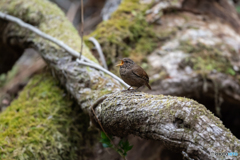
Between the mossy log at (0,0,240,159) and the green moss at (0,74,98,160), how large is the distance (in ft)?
0.04

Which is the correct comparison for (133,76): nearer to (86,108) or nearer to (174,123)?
(86,108)

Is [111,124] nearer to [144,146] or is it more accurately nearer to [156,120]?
[156,120]

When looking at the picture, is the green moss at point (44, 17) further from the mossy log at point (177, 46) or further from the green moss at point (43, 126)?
the green moss at point (43, 126)

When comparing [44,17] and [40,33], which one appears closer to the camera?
[40,33]

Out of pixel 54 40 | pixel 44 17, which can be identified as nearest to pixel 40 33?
pixel 54 40

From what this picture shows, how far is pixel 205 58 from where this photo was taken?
406 cm

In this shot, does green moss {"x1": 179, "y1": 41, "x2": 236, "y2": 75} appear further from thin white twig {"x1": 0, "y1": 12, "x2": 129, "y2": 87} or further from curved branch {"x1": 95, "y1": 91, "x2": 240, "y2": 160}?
curved branch {"x1": 95, "y1": 91, "x2": 240, "y2": 160}

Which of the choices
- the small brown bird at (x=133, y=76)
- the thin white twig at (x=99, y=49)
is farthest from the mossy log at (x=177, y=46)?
the small brown bird at (x=133, y=76)

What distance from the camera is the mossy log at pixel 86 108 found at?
54.8 inches

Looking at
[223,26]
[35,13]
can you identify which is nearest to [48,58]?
[35,13]

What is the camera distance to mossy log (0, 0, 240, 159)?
1392 mm

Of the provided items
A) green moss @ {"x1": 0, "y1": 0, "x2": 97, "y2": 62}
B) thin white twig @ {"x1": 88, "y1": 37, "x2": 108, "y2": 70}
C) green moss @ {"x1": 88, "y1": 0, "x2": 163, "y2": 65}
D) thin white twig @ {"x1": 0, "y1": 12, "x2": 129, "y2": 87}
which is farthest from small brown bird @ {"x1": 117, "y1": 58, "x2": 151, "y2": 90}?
green moss @ {"x1": 88, "y1": 0, "x2": 163, "y2": 65}

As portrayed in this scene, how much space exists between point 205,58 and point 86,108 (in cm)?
267

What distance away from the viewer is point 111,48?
373cm
